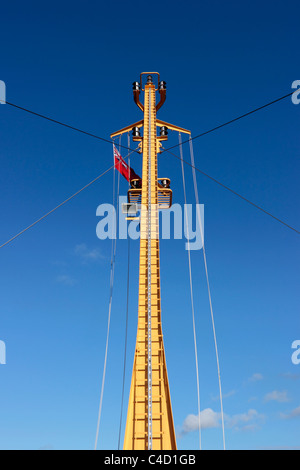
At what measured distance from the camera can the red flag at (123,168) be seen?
24.4 m

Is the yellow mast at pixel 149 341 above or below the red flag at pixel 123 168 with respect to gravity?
below

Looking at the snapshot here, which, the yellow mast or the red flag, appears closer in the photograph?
the yellow mast

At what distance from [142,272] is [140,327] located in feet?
9.24

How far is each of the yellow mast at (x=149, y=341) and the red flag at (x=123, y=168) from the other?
198 cm

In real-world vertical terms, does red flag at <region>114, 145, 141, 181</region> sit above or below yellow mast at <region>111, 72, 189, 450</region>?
above

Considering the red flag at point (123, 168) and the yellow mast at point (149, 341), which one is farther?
the red flag at point (123, 168)

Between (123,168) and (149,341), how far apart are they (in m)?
12.4

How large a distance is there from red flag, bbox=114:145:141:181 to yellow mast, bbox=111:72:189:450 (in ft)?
6.51

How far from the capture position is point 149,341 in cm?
1652

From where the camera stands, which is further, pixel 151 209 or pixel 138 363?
pixel 151 209

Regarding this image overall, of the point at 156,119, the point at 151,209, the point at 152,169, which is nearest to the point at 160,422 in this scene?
the point at 151,209

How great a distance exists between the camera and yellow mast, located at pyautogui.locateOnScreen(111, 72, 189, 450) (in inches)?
576
